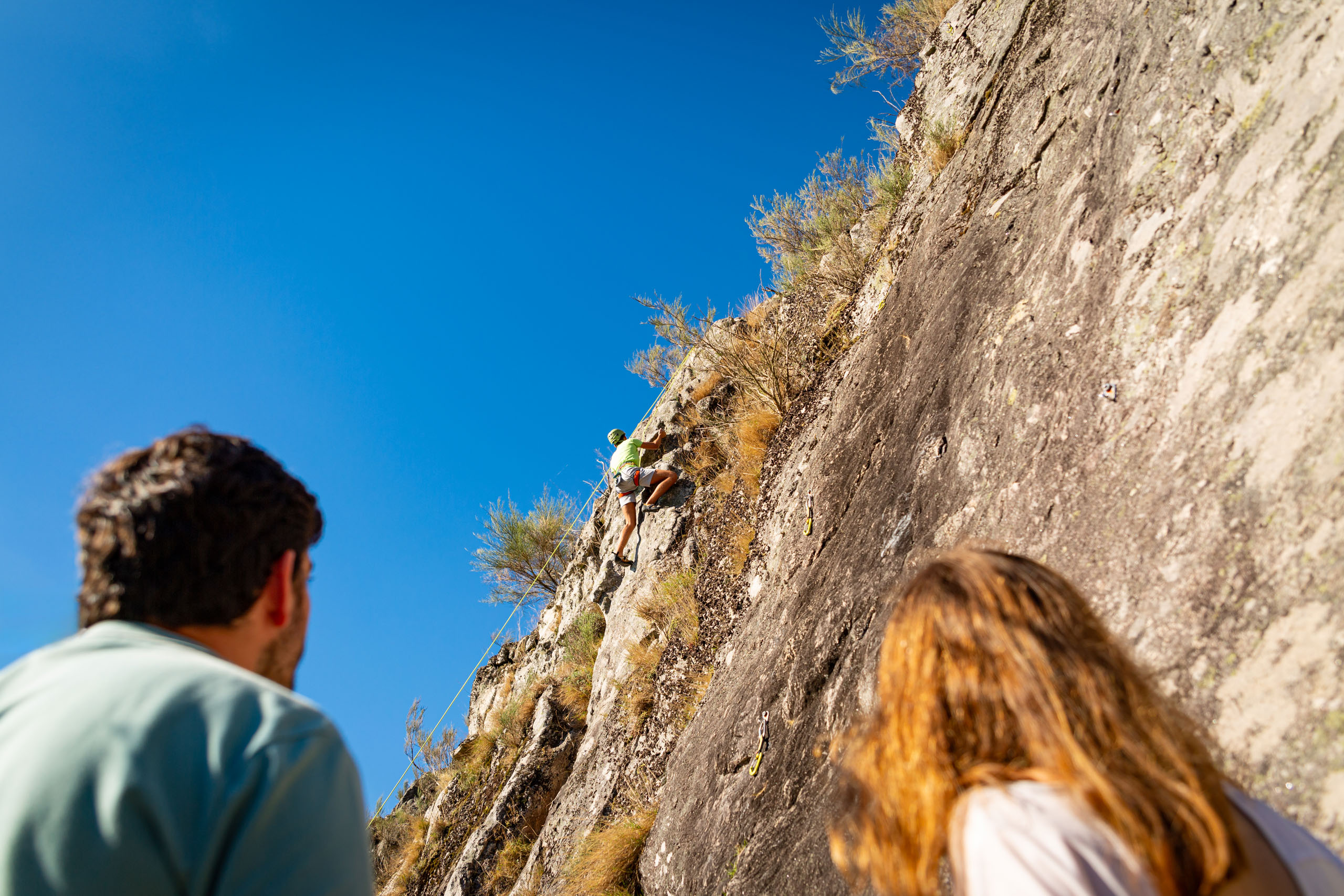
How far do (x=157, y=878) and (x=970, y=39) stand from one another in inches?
354

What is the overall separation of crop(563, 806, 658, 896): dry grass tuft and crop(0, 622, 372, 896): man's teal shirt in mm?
4702

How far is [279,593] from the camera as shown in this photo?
141 centimetres

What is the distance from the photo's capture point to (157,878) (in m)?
1.00

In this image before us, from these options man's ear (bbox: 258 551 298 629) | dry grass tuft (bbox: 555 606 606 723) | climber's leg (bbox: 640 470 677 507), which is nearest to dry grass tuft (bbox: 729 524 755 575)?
climber's leg (bbox: 640 470 677 507)

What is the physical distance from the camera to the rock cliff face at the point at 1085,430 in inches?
78.5

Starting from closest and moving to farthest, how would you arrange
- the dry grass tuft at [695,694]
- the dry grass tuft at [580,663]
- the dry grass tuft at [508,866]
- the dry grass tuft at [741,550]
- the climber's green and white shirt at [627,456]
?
the dry grass tuft at [695,694] < the dry grass tuft at [741,550] < the dry grass tuft at [508,866] < the dry grass tuft at [580,663] < the climber's green and white shirt at [627,456]

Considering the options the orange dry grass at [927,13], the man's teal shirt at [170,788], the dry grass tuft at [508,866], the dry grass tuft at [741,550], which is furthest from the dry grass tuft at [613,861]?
the orange dry grass at [927,13]

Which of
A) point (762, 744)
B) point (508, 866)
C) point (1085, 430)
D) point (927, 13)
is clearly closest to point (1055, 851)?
point (1085, 430)

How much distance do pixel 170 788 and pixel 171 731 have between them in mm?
74

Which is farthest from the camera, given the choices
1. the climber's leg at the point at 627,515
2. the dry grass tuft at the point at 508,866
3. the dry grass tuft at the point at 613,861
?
the climber's leg at the point at 627,515

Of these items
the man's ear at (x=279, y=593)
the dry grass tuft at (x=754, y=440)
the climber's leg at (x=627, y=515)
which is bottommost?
the man's ear at (x=279, y=593)

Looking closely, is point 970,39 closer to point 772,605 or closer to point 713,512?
point 713,512

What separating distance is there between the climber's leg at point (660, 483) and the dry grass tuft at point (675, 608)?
1458 mm

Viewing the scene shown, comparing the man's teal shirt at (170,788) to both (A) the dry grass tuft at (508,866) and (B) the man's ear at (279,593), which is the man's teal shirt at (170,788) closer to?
(B) the man's ear at (279,593)
